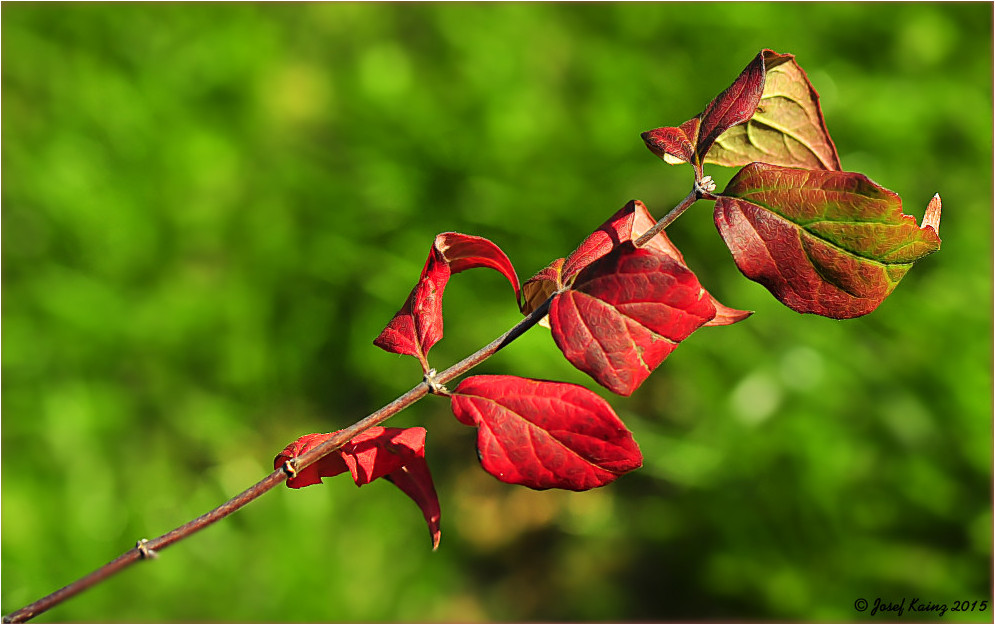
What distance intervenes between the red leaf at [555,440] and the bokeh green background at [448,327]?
3.63ft

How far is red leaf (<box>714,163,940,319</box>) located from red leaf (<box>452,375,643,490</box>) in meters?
0.07

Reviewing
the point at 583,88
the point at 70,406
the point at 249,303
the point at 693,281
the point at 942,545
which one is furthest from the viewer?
the point at 583,88

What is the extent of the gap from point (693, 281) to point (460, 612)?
57.6 inches

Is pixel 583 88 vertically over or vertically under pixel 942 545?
over

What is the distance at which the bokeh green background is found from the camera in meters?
1.40

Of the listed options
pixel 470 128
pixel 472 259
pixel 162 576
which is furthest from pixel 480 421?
pixel 470 128

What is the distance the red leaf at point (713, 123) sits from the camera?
0.88 ft

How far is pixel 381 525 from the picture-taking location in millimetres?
1556

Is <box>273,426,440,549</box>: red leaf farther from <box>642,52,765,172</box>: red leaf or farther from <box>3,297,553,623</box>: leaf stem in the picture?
<box>642,52,765,172</box>: red leaf

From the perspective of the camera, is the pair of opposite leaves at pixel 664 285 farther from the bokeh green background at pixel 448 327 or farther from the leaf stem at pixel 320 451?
the bokeh green background at pixel 448 327

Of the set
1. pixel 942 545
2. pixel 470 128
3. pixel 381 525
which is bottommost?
pixel 942 545

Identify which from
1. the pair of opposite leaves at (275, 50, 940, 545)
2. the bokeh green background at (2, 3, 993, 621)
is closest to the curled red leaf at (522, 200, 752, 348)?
the pair of opposite leaves at (275, 50, 940, 545)

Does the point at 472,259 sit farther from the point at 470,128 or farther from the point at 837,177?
the point at 470,128

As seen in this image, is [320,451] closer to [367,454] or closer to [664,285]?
[367,454]
